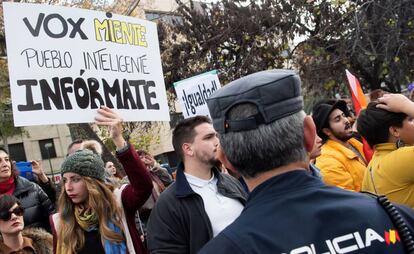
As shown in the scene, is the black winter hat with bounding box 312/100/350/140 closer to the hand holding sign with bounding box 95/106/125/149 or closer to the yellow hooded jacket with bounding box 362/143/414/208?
the yellow hooded jacket with bounding box 362/143/414/208

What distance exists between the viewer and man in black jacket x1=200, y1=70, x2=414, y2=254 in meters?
1.10

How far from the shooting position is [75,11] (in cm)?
323

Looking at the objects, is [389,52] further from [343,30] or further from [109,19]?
[109,19]

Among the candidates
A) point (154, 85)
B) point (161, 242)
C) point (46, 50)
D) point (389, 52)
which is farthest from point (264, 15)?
point (161, 242)

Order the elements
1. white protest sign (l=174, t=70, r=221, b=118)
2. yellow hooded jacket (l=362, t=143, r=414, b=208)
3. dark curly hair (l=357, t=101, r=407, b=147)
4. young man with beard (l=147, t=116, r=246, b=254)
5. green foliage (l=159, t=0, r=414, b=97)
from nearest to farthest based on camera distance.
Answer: yellow hooded jacket (l=362, t=143, r=414, b=208)
young man with beard (l=147, t=116, r=246, b=254)
dark curly hair (l=357, t=101, r=407, b=147)
white protest sign (l=174, t=70, r=221, b=118)
green foliage (l=159, t=0, r=414, b=97)

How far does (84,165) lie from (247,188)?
1052 mm

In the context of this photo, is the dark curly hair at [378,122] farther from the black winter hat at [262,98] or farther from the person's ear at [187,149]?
the black winter hat at [262,98]

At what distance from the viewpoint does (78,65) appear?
3133 mm

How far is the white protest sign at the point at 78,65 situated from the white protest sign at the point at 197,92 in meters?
1.11

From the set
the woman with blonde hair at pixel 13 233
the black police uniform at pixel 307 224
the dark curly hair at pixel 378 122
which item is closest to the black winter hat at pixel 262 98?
the black police uniform at pixel 307 224

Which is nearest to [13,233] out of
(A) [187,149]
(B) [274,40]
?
(A) [187,149]

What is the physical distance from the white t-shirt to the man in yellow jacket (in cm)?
97

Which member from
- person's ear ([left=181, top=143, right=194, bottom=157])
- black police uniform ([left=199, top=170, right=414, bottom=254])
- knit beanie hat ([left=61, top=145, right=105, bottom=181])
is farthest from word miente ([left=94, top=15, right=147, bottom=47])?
black police uniform ([left=199, top=170, right=414, bottom=254])

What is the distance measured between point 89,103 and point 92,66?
11.4 inches
